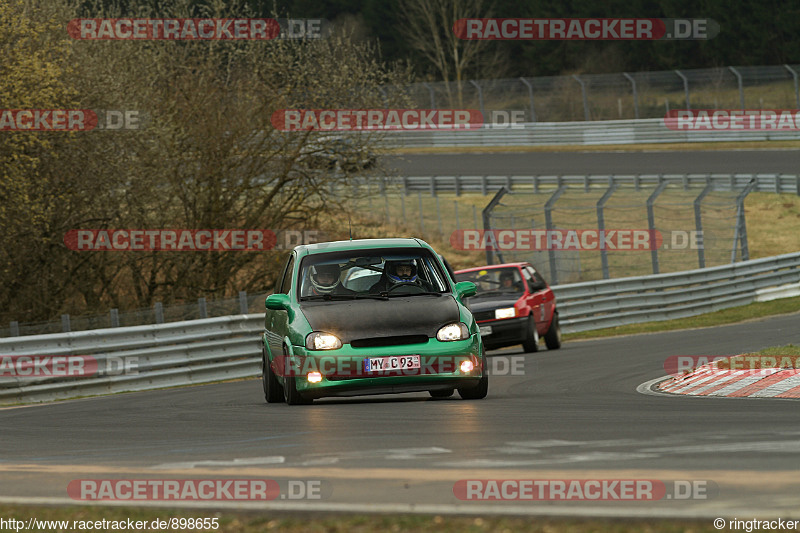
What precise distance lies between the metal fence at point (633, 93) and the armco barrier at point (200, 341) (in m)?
24.0

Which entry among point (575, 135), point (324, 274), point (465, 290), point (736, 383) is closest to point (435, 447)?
point (465, 290)

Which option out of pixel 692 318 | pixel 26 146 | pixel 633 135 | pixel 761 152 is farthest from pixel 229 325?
pixel 633 135

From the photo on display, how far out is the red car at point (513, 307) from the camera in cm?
1981

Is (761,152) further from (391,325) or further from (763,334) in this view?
(391,325)

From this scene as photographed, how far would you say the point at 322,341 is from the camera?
1120 cm

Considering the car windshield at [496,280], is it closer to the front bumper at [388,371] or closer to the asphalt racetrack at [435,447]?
the asphalt racetrack at [435,447]

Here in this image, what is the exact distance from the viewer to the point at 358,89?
2798cm

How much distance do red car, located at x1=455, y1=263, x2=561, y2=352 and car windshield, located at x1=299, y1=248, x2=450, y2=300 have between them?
24.1 ft

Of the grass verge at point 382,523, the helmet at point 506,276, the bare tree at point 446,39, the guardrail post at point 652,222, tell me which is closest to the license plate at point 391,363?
the grass verge at point 382,523

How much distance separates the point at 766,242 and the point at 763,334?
717 inches

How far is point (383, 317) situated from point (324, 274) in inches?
46.4

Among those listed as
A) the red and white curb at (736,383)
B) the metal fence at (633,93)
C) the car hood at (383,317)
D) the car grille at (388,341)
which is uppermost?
the metal fence at (633,93)

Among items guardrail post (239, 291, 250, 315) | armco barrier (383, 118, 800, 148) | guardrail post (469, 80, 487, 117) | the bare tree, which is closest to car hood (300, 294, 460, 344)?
guardrail post (239, 291, 250, 315)

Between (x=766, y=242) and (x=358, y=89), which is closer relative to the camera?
(x=358, y=89)
